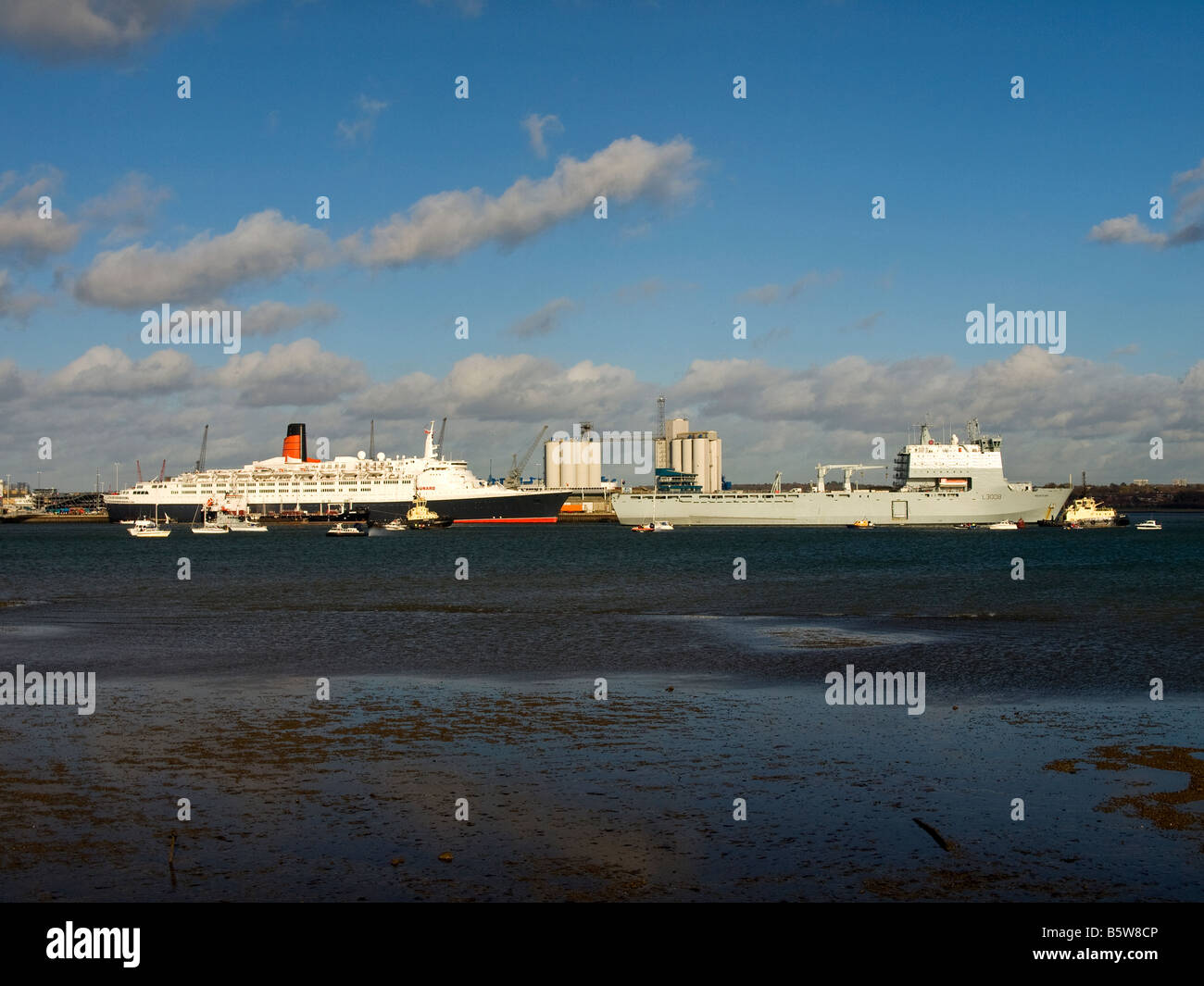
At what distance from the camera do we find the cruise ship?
15875 centimetres

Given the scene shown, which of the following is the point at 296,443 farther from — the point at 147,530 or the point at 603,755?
the point at 603,755

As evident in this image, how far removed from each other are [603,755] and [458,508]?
480ft

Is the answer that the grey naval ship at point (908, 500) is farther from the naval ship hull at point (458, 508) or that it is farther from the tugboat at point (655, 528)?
the naval ship hull at point (458, 508)

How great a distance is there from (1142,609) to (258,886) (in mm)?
34124

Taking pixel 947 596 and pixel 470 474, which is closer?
pixel 947 596

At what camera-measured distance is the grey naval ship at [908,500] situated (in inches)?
5271

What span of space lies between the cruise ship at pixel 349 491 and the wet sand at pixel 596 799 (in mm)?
140804

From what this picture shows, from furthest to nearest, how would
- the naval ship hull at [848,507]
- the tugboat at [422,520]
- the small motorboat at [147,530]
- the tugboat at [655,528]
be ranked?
the tugboat at [422,520]
the tugboat at [655,528]
the naval ship hull at [848,507]
the small motorboat at [147,530]

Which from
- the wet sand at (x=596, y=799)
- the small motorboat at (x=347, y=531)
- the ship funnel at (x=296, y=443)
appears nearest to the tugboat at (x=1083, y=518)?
the small motorboat at (x=347, y=531)

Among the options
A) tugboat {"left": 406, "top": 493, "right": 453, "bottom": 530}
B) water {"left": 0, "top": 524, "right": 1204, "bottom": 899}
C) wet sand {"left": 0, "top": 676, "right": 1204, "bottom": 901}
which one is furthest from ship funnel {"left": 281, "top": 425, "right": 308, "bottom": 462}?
wet sand {"left": 0, "top": 676, "right": 1204, "bottom": 901}

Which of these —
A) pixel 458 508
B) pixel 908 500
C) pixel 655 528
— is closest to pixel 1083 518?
pixel 908 500
